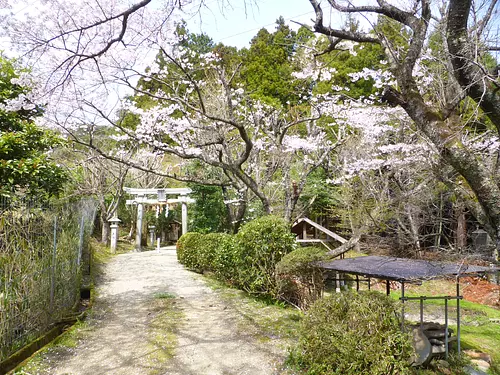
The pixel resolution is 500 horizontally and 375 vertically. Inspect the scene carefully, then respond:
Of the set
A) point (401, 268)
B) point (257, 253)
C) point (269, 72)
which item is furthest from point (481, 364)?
point (269, 72)

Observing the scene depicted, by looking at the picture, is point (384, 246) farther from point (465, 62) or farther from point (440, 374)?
point (465, 62)

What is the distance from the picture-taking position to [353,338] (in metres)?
3.75

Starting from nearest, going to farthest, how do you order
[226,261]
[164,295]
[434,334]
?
[434,334]
[164,295]
[226,261]

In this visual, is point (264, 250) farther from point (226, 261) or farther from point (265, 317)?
point (226, 261)

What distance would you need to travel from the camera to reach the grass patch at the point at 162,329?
439 cm

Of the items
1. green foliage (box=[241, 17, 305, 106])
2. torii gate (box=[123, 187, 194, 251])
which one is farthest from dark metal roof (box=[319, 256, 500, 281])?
green foliage (box=[241, 17, 305, 106])

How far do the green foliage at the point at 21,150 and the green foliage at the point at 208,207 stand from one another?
28.6ft

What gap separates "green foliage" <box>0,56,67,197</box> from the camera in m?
5.27

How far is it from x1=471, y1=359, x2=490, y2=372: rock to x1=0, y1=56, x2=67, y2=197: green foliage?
664cm

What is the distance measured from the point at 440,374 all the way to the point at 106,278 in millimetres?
7676

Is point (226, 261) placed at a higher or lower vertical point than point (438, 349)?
higher

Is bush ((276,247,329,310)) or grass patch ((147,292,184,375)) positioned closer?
grass patch ((147,292,184,375))

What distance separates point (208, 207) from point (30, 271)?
10.9m

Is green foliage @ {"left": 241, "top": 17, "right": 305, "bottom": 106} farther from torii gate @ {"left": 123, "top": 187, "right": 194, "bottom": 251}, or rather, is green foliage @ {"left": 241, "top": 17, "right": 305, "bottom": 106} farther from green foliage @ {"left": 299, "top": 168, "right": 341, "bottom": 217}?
torii gate @ {"left": 123, "top": 187, "right": 194, "bottom": 251}
